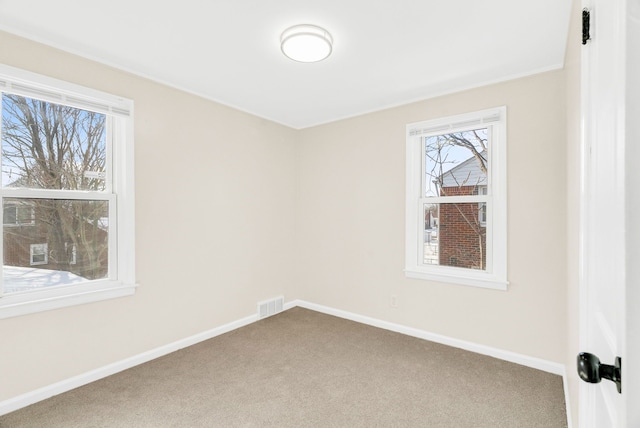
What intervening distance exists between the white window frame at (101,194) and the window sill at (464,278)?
8.77 ft

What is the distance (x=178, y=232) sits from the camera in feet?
9.91

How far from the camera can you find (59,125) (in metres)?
2.38

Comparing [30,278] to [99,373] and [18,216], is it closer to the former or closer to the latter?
[18,216]

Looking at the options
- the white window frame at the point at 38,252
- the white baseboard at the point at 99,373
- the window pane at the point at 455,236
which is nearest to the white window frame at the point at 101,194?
the white window frame at the point at 38,252

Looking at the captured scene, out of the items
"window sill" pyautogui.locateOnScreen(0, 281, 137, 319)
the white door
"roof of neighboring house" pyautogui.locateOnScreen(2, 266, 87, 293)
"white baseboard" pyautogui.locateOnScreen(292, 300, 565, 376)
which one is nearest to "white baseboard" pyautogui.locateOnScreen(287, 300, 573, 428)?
"white baseboard" pyautogui.locateOnScreen(292, 300, 565, 376)

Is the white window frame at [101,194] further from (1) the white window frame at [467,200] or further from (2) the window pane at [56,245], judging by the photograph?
(1) the white window frame at [467,200]

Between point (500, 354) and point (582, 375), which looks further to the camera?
point (500, 354)

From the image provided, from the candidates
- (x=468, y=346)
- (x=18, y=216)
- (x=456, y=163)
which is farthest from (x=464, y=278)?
(x=18, y=216)

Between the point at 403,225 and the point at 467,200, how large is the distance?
0.68m

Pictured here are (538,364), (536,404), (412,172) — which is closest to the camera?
(536,404)

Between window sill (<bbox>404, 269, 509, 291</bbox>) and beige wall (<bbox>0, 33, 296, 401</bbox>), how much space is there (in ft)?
5.74

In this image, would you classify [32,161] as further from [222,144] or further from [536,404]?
[536,404]

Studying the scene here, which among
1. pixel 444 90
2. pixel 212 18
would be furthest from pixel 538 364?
pixel 212 18

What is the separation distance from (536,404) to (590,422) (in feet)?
4.30
